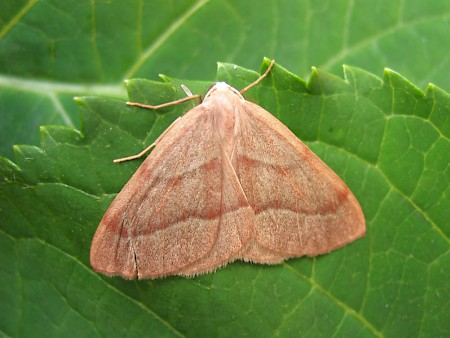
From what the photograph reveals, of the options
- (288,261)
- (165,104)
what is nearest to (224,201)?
(288,261)

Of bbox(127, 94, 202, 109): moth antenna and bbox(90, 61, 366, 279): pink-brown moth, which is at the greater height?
bbox(127, 94, 202, 109): moth antenna

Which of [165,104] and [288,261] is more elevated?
[165,104]

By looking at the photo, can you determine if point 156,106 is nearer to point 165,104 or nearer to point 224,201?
point 165,104

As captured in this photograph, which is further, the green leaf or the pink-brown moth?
the pink-brown moth

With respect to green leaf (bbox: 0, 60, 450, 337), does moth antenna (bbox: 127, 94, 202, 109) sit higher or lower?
higher

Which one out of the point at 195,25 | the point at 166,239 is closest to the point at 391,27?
the point at 195,25

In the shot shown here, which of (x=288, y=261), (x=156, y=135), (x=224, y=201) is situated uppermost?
(x=156, y=135)

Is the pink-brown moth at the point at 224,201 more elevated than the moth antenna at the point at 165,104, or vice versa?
the moth antenna at the point at 165,104
